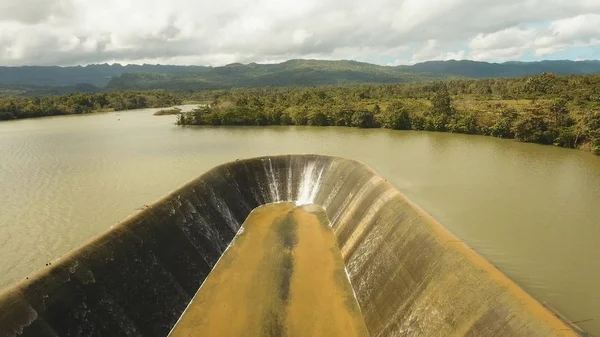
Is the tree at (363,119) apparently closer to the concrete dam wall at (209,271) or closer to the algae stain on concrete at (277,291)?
the concrete dam wall at (209,271)

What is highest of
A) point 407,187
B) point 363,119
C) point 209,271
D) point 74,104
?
point 363,119

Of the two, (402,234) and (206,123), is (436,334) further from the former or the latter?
(206,123)

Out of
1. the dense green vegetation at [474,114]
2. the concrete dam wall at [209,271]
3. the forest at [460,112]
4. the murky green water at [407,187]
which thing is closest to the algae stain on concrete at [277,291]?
the concrete dam wall at [209,271]

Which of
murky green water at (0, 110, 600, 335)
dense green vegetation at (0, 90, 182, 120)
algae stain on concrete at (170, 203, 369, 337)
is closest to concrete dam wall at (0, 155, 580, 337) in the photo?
algae stain on concrete at (170, 203, 369, 337)

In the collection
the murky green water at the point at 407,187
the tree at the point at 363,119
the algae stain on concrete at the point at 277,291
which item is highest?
the tree at the point at 363,119

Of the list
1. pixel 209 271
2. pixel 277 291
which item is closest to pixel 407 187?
pixel 277 291

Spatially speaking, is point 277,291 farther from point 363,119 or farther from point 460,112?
point 460,112
